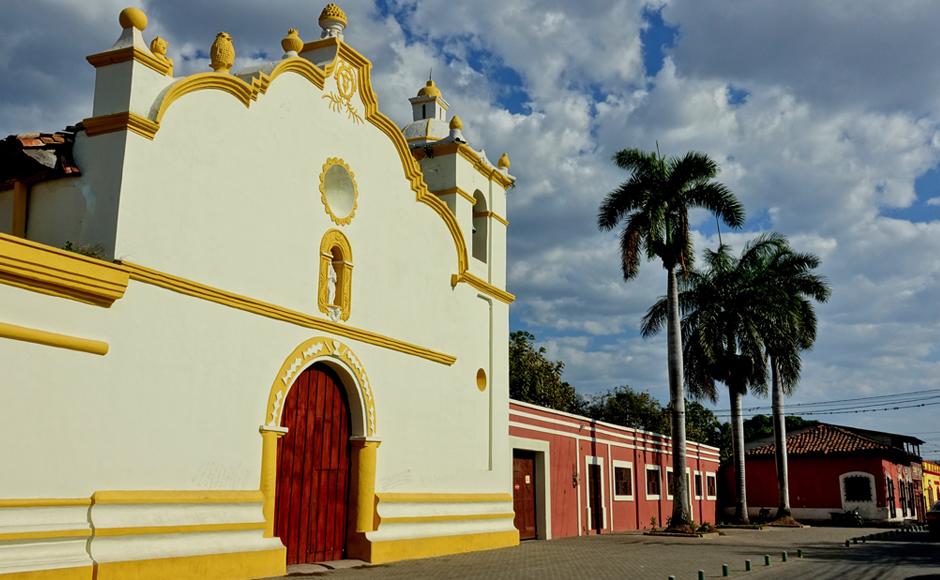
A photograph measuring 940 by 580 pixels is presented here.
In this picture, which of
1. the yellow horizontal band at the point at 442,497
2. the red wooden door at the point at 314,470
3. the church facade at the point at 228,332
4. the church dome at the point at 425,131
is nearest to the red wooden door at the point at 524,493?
the yellow horizontal band at the point at 442,497

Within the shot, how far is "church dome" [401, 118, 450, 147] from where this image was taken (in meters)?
19.2

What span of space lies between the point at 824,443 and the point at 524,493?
98.8 feet

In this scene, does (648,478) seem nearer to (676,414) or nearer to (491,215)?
(676,414)

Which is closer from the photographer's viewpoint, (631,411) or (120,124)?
(120,124)

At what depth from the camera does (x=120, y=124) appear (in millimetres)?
10016

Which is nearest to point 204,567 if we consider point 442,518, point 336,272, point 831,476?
point 336,272

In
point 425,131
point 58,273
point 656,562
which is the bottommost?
point 656,562

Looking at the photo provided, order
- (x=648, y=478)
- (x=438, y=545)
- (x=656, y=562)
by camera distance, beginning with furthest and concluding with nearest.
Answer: (x=648, y=478) → (x=438, y=545) → (x=656, y=562)

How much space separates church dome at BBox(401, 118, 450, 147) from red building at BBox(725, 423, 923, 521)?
31811mm

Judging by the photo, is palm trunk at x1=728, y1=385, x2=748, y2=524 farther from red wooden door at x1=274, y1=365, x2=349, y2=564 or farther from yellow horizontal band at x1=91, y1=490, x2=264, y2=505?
yellow horizontal band at x1=91, y1=490, x2=264, y2=505

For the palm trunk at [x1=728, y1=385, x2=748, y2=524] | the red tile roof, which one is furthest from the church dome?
the red tile roof

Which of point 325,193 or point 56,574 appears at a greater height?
point 325,193

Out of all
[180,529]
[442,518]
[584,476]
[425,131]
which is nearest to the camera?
[180,529]

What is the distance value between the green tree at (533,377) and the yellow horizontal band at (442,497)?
824 inches
